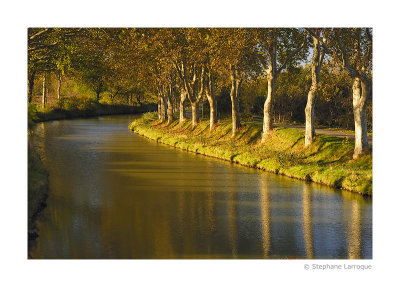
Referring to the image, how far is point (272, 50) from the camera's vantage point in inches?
1375

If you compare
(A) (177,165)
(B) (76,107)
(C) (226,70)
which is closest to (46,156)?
(A) (177,165)

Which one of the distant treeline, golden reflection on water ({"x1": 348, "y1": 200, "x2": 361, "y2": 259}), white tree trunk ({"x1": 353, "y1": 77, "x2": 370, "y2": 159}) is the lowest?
golden reflection on water ({"x1": 348, "y1": 200, "x2": 361, "y2": 259})

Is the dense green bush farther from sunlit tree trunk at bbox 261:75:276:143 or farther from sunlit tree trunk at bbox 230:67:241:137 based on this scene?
sunlit tree trunk at bbox 261:75:276:143

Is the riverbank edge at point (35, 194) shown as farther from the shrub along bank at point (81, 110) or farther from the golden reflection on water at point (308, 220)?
the shrub along bank at point (81, 110)

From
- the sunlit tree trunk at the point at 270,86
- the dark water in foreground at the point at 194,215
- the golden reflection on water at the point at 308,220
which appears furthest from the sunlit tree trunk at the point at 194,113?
the golden reflection on water at the point at 308,220

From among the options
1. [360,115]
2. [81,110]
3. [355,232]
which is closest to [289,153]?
[360,115]

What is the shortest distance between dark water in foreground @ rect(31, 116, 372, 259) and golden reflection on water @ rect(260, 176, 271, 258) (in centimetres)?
3

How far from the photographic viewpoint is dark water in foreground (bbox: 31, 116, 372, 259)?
1648 centimetres

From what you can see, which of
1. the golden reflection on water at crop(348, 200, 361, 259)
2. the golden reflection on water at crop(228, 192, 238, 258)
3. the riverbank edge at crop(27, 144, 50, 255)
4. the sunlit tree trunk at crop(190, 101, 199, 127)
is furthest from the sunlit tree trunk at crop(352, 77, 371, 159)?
the sunlit tree trunk at crop(190, 101, 199, 127)

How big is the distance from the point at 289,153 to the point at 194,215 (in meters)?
13.2

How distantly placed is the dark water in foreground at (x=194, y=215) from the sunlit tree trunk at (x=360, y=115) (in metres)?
3.40

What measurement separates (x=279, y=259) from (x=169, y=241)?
3.86 m

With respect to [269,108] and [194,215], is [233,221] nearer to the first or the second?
[194,215]
